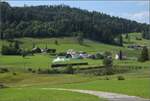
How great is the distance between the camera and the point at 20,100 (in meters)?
30.0

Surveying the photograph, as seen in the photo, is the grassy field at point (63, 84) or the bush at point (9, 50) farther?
the bush at point (9, 50)

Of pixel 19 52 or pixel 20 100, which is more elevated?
pixel 20 100

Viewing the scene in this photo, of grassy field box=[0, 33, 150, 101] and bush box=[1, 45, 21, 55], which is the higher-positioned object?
grassy field box=[0, 33, 150, 101]

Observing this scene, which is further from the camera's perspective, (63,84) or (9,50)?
(9,50)

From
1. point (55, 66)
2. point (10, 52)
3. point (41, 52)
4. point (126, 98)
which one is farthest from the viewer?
point (41, 52)

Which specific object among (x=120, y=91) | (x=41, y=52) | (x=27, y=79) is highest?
(x=120, y=91)

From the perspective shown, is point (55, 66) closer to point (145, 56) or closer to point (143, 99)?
point (145, 56)

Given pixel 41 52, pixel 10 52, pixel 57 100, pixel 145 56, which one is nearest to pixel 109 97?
pixel 57 100

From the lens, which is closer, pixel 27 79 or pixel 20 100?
pixel 20 100

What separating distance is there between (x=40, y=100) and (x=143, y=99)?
285 inches

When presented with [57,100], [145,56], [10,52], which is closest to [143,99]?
[57,100]

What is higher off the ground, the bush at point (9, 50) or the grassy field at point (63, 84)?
the grassy field at point (63, 84)

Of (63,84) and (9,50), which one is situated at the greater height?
(63,84)

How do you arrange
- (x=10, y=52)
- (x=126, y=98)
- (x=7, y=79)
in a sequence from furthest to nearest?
1. (x=10, y=52)
2. (x=7, y=79)
3. (x=126, y=98)
